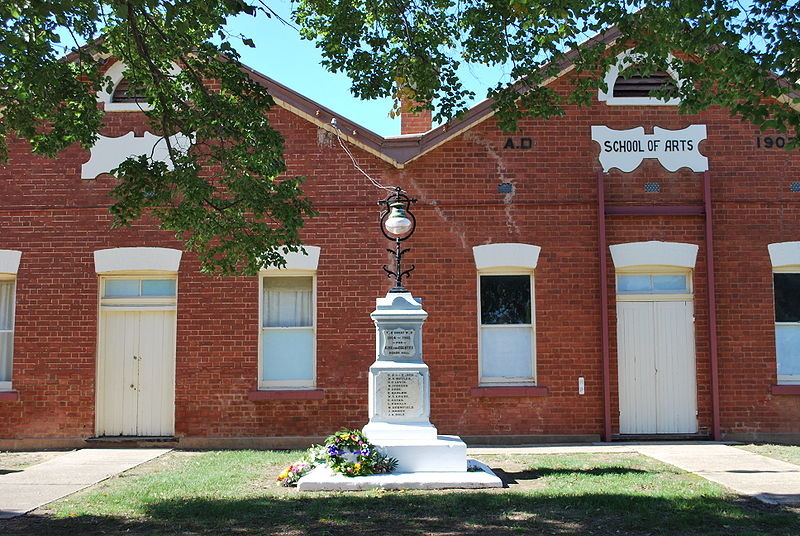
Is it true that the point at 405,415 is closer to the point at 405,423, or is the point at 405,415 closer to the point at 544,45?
the point at 405,423

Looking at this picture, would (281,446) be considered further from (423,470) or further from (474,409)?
(423,470)

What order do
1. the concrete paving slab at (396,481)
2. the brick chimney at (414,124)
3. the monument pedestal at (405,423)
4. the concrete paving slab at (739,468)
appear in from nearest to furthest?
the concrete paving slab at (739,468) → the concrete paving slab at (396,481) → the monument pedestal at (405,423) → the brick chimney at (414,124)

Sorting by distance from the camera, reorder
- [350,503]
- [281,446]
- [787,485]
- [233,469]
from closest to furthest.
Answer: [350,503]
[787,485]
[233,469]
[281,446]

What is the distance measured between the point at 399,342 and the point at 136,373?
5172mm

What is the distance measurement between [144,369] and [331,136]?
4.59 meters

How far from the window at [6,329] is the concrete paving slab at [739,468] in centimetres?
946

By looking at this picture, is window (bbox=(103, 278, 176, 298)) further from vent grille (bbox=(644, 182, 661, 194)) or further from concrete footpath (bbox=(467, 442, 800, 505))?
vent grille (bbox=(644, 182, 661, 194))

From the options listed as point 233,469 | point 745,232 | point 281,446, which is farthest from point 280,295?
point 745,232

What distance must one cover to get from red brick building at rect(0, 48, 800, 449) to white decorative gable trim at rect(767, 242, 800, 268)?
0.03 metres

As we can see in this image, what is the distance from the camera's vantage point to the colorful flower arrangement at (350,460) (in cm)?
880

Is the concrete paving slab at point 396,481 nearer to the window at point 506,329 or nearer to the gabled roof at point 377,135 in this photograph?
the window at point 506,329

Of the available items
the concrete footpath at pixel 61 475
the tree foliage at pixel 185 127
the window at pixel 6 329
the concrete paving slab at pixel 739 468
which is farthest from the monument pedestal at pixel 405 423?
the window at pixel 6 329

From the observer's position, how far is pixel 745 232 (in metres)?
12.6

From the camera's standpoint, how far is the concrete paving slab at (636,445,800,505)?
819cm
